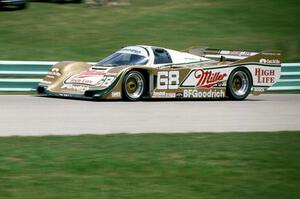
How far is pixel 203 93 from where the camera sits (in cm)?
1641

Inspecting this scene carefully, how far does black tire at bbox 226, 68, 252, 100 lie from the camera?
16.9m

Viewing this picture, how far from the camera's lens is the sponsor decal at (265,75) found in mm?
17312

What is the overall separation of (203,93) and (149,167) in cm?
879

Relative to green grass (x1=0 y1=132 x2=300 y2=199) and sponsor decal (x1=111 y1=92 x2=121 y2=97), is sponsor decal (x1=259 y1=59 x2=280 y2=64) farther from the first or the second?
green grass (x1=0 y1=132 x2=300 y2=199)

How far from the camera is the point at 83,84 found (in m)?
15.1

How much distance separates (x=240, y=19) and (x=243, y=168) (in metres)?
21.5

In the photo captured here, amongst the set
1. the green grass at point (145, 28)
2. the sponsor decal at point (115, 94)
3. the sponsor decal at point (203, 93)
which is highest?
the green grass at point (145, 28)

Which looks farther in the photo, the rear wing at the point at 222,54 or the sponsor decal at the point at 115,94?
the rear wing at the point at 222,54

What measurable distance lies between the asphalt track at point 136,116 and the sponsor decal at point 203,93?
489 millimetres

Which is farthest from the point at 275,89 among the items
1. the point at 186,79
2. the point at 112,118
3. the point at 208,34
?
the point at 112,118

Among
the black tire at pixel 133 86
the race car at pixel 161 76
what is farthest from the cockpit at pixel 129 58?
the black tire at pixel 133 86

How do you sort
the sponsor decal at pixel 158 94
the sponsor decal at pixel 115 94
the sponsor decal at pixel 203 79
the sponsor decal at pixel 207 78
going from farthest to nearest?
the sponsor decal at pixel 207 78 < the sponsor decal at pixel 203 79 < the sponsor decal at pixel 158 94 < the sponsor decal at pixel 115 94

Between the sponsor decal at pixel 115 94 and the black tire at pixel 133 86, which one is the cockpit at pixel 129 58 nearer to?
the black tire at pixel 133 86

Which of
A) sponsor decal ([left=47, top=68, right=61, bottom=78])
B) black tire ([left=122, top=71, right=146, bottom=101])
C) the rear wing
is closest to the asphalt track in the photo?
black tire ([left=122, top=71, right=146, bottom=101])
